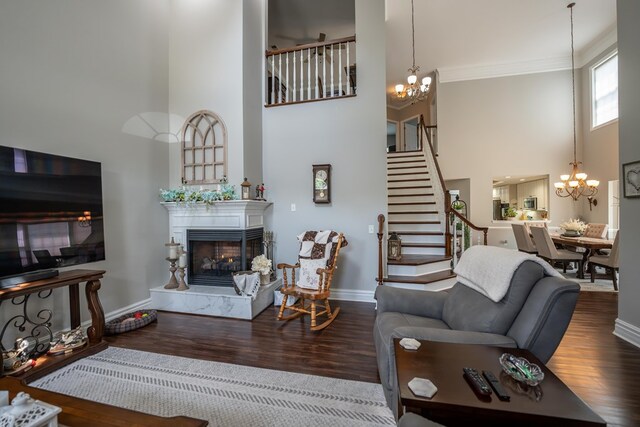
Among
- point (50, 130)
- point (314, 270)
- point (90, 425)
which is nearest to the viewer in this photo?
point (90, 425)

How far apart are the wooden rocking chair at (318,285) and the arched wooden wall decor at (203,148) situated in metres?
1.74

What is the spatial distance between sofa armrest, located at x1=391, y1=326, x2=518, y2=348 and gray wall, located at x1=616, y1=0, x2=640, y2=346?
237cm

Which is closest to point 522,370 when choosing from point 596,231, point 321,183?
point 321,183

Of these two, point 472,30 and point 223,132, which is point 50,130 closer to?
point 223,132

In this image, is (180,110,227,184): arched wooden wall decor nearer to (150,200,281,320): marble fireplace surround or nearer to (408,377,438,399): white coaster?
(150,200,281,320): marble fireplace surround

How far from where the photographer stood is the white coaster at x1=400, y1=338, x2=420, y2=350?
149 centimetres

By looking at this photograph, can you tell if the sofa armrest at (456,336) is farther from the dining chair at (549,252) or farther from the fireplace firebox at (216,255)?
the dining chair at (549,252)

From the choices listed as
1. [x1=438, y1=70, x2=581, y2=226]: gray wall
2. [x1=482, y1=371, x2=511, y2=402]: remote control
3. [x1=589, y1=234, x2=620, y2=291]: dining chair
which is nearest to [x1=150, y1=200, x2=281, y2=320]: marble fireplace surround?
[x1=482, y1=371, x2=511, y2=402]: remote control

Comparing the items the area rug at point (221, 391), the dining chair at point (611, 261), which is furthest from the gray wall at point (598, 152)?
the area rug at point (221, 391)

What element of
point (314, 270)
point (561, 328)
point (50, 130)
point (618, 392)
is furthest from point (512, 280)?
point (50, 130)

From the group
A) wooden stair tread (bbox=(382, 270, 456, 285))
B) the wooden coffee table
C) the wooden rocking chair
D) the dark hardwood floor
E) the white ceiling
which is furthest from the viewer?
the white ceiling

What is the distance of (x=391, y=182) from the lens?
671cm

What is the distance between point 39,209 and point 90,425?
2.23 metres

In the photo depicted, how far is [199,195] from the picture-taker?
3758 mm
